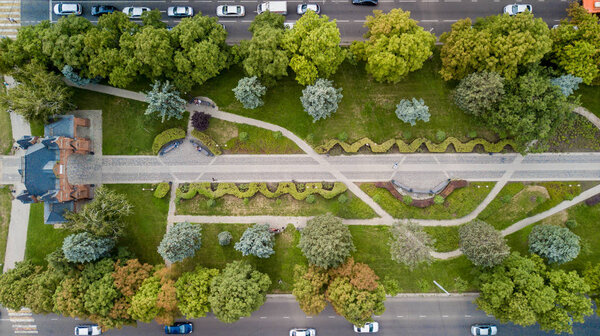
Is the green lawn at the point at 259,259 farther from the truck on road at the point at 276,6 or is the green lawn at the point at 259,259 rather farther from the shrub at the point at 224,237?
the truck on road at the point at 276,6

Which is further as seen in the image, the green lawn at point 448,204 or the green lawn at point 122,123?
the green lawn at point 122,123

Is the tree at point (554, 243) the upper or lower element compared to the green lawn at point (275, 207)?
lower

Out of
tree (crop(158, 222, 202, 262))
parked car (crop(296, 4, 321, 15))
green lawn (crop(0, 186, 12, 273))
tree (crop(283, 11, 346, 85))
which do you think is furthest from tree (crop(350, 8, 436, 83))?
green lawn (crop(0, 186, 12, 273))

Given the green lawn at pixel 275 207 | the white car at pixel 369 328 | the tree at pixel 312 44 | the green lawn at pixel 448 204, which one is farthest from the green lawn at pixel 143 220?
the white car at pixel 369 328

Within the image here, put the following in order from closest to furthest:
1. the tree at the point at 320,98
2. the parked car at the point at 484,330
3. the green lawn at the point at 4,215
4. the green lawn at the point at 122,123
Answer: the tree at the point at 320,98 < the parked car at the point at 484,330 < the green lawn at the point at 122,123 < the green lawn at the point at 4,215

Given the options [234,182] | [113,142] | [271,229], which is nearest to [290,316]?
[271,229]

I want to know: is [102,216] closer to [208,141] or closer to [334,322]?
[208,141]

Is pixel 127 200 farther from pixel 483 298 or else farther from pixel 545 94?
pixel 545 94

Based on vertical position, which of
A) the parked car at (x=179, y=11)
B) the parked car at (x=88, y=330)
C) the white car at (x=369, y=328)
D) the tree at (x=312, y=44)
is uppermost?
the parked car at (x=179, y=11)
